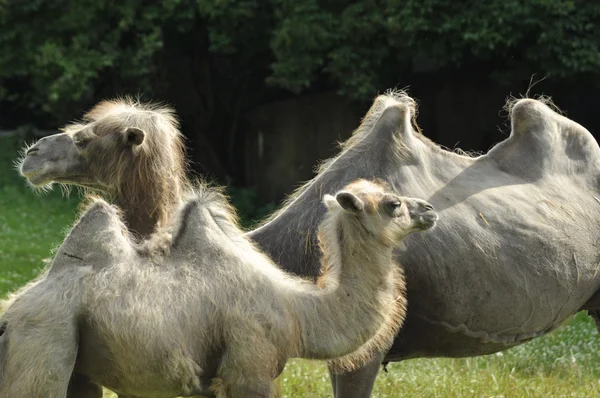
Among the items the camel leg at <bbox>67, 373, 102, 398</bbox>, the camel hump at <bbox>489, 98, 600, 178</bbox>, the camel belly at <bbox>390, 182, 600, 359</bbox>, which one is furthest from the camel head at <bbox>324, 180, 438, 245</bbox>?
the camel hump at <bbox>489, 98, 600, 178</bbox>

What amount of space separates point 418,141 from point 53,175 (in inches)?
81.9

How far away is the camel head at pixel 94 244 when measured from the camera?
186 inches

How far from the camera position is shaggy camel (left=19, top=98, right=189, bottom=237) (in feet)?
17.6

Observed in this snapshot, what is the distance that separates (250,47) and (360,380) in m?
13.0

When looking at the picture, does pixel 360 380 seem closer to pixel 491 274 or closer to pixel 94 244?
pixel 491 274

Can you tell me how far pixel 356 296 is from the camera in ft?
16.7

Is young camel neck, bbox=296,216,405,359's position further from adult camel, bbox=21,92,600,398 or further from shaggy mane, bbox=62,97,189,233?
shaggy mane, bbox=62,97,189,233

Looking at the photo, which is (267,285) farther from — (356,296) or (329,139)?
(329,139)

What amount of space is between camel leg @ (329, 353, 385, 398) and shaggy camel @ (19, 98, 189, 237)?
1.25 metres

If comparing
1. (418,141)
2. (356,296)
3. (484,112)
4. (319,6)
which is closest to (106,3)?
(319,6)

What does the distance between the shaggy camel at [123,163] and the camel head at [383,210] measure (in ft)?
2.60

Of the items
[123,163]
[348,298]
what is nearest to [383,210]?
[348,298]

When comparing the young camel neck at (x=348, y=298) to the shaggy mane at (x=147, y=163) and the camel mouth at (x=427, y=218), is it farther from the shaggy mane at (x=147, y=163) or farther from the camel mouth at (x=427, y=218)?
the shaggy mane at (x=147, y=163)

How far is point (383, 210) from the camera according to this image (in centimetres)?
514
